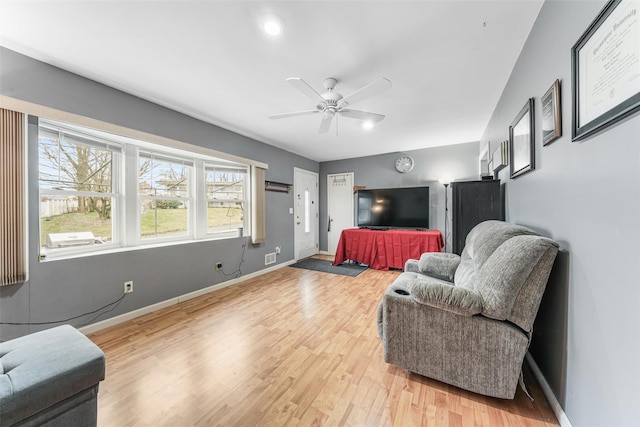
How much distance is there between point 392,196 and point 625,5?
399 cm

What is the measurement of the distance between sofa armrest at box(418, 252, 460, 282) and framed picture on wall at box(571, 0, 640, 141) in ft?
4.83

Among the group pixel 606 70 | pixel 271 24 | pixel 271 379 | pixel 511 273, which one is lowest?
pixel 271 379

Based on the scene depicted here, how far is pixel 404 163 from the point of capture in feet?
16.2

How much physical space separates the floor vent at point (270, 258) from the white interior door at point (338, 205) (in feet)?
5.86

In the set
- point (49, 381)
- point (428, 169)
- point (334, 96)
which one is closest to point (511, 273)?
point (334, 96)

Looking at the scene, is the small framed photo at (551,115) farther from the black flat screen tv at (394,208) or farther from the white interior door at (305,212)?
the white interior door at (305,212)

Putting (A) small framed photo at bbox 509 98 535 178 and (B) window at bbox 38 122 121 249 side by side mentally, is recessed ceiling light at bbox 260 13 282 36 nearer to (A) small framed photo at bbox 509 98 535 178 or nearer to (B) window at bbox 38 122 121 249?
(A) small framed photo at bbox 509 98 535 178

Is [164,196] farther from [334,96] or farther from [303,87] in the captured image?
[334,96]

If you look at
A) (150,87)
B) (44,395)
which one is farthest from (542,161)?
(150,87)

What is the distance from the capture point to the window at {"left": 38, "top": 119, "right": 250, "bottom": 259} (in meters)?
2.11

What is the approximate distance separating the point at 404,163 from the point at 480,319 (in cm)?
407

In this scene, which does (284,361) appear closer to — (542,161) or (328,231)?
(542,161)

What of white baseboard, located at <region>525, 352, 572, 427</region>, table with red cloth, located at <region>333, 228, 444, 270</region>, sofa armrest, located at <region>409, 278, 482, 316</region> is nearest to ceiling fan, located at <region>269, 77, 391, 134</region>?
sofa armrest, located at <region>409, 278, 482, 316</region>

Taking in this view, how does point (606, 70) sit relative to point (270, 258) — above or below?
above
